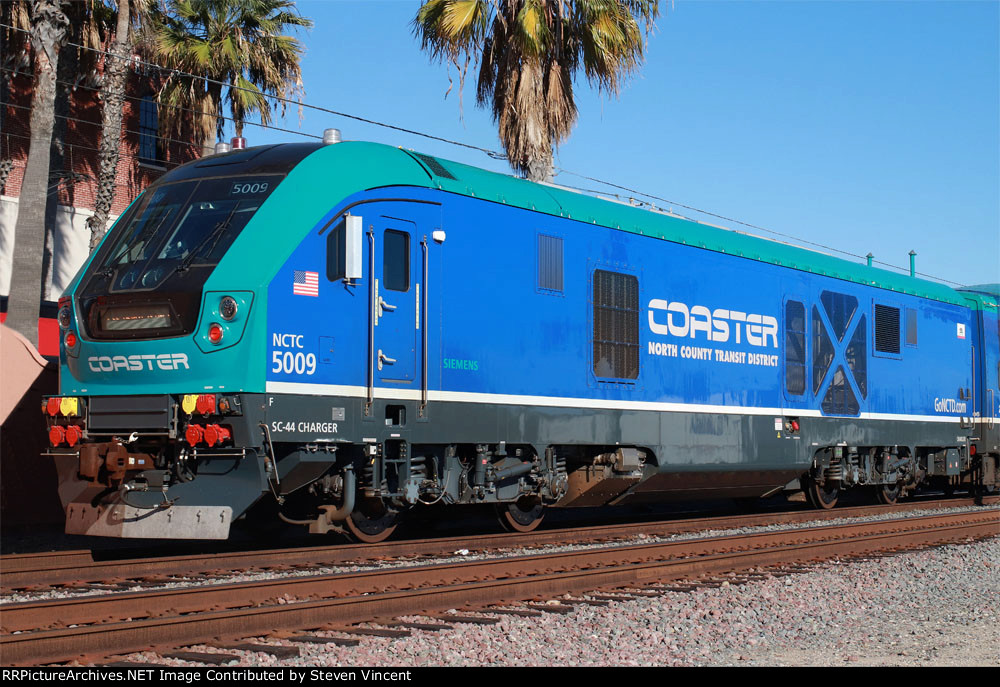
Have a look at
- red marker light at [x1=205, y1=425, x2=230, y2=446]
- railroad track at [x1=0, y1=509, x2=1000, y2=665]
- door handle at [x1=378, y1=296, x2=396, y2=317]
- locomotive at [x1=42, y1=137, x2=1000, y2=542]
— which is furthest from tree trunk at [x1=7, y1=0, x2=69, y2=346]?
railroad track at [x1=0, y1=509, x2=1000, y2=665]

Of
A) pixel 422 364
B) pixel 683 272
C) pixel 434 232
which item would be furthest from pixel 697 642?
pixel 683 272

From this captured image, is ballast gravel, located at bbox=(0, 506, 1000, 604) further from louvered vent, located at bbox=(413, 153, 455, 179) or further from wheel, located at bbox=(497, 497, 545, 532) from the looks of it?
louvered vent, located at bbox=(413, 153, 455, 179)

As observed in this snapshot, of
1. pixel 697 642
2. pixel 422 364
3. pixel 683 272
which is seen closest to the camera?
pixel 697 642

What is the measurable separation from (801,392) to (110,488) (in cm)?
992

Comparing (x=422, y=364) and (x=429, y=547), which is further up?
(x=422, y=364)

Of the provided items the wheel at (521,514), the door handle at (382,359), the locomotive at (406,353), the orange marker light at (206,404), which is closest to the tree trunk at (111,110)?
the locomotive at (406,353)

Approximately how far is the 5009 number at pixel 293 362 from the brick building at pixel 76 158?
1539 cm

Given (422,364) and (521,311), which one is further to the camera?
(521,311)

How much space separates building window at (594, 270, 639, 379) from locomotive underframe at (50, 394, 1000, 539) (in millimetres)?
563

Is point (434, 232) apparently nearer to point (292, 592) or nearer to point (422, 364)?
point (422, 364)

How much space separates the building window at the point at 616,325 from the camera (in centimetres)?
1302

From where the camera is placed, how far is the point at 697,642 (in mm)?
7395

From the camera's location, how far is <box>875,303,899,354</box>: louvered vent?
1788 centimetres

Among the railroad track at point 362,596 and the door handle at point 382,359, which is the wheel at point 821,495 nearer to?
the railroad track at point 362,596
